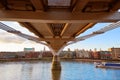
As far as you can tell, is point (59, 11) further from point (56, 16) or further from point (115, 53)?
point (115, 53)

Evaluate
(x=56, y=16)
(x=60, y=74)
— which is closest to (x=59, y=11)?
(x=56, y=16)

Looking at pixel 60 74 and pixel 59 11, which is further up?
pixel 59 11

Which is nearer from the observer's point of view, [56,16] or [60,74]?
[56,16]

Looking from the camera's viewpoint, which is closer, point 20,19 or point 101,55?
point 20,19

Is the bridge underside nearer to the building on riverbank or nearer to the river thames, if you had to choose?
the river thames

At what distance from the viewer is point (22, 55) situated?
502ft

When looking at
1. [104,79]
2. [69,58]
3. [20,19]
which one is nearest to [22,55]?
[69,58]

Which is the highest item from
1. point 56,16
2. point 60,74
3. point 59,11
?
point 59,11

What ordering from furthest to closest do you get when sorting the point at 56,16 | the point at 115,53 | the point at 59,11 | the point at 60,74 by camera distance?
the point at 115,53 < the point at 60,74 < the point at 59,11 < the point at 56,16

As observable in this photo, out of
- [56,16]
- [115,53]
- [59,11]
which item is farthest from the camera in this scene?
[115,53]

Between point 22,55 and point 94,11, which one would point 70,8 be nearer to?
point 94,11

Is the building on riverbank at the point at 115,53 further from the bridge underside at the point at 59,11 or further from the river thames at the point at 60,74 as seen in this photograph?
the bridge underside at the point at 59,11

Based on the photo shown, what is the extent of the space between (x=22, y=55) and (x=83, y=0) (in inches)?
5910

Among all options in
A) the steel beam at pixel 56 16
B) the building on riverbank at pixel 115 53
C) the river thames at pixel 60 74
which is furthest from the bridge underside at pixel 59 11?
the building on riverbank at pixel 115 53
